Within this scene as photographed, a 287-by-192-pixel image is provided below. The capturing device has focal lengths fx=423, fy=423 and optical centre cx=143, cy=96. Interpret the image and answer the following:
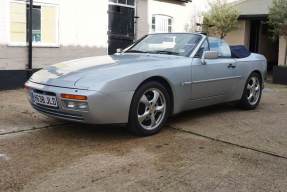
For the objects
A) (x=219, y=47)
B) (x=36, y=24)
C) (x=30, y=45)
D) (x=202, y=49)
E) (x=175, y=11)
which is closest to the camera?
(x=202, y=49)

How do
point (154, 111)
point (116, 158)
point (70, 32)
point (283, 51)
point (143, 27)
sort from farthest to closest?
point (283, 51)
point (143, 27)
point (70, 32)
point (154, 111)
point (116, 158)

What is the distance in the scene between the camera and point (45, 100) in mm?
5074

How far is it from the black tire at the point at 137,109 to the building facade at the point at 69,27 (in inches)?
197

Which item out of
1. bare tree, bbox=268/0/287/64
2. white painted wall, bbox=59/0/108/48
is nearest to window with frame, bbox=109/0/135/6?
white painted wall, bbox=59/0/108/48

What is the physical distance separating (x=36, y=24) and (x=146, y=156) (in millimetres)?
6586

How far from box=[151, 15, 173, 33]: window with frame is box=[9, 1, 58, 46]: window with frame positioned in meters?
4.05

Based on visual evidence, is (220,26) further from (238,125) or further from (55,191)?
(55,191)

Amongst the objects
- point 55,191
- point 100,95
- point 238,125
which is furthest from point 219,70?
point 55,191

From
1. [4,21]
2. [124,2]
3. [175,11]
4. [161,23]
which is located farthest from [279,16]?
[4,21]

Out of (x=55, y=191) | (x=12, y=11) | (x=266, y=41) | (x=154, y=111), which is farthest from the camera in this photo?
(x=266, y=41)

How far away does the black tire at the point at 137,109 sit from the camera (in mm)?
5090

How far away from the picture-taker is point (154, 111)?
546 cm

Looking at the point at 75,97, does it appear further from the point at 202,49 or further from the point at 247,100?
the point at 247,100

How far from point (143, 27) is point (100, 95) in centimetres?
857
